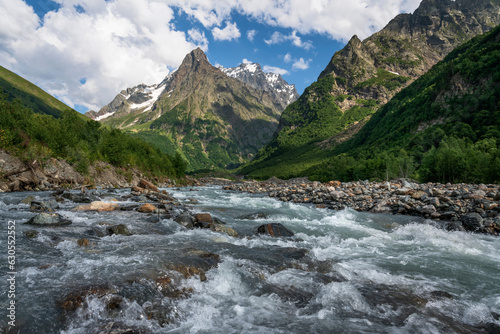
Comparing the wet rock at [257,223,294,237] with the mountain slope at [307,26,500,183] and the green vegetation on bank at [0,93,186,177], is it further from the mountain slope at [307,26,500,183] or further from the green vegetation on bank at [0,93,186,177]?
the mountain slope at [307,26,500,183]

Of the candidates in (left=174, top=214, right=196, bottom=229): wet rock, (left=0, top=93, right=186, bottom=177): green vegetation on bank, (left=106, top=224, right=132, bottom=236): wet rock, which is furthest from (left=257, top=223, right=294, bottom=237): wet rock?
(left=0, top=93, right=186, bottom=177): green vegetation on bank

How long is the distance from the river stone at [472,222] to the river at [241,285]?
3.73 meters

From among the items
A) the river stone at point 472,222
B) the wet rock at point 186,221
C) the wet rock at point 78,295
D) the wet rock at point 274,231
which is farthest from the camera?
the river stone at point 472,222

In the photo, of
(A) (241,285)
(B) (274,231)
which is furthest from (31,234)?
(B) (274,231)

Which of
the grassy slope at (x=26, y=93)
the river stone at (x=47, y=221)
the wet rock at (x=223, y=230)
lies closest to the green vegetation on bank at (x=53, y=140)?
the river stone at (x=47, y=221)

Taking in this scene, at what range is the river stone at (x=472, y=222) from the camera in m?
14.2

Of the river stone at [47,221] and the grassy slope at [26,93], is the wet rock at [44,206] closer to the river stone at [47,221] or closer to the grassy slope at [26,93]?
the river stone at [47,221]

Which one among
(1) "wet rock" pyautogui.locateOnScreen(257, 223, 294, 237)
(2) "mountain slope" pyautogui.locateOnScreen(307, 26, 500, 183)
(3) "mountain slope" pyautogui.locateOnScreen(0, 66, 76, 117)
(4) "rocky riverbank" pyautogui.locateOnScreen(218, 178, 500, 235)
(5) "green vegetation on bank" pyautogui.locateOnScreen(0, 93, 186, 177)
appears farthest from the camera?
(3) "mountain slope" pyautogui.locateOnScreen(0, 66, 76, 117)

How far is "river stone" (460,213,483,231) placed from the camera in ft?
46.6

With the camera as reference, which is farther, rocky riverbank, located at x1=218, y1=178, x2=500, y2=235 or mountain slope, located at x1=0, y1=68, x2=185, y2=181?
mountain slope, located at x1=0, y1=68, x2=185, y2=181

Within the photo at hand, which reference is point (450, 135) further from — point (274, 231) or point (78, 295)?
point (78, 295)

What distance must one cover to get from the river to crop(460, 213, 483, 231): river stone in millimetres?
3728

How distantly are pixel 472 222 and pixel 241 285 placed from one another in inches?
641

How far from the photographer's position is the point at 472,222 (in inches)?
572
